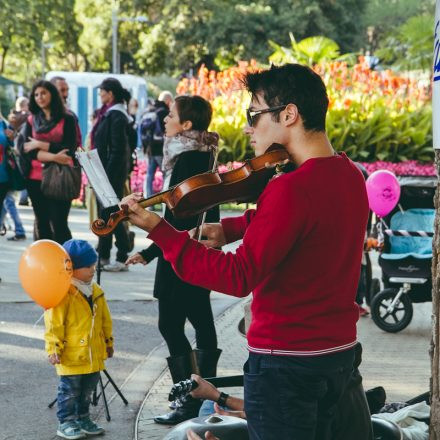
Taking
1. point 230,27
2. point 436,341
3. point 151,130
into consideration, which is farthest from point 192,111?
point 230,27

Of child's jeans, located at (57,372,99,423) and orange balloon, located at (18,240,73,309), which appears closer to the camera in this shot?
orange balloon, located at (18,240,73,309)

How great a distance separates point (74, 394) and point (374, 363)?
267 cm

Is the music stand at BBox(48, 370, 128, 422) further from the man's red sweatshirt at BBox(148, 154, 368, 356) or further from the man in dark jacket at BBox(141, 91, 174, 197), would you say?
the man in dark jacket at BBox(141, 91, 174, 197)

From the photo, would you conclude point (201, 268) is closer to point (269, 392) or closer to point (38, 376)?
point (269, 392)

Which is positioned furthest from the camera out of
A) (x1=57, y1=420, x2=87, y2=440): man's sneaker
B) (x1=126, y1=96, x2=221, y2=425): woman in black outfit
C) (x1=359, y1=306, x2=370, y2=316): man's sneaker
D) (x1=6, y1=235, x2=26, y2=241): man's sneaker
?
(x1=6, y1=235, x2=26, y2=241): man's sneaker

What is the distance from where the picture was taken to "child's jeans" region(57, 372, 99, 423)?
5117mm

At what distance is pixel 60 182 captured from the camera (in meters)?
9.18

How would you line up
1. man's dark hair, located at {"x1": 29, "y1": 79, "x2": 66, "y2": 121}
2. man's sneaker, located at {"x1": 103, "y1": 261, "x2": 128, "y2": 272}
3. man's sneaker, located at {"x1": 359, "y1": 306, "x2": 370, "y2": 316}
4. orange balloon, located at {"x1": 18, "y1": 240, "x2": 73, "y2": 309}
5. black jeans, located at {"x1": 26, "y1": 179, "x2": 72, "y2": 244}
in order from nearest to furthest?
orange balloon, located at {"x1": 18, "y1": 240, "x2": 73, "y2": 309}
man's sneaker, located at {"x1": 359, "y1": 306, "x2": 370, "y2": 316}
man's dark hair, located at {"x1": 29, "y1": 79, "x2": 66, "y2": 121}
black jeans, located at {"x1": 26, "y1": 179, "x2": 72, "y2": 244}
man's sneaker, located at {"x1": 103, "y1": 261, "x2": 128, "y2": 272}

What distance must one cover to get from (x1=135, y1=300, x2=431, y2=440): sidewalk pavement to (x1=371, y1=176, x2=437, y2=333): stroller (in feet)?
0.59

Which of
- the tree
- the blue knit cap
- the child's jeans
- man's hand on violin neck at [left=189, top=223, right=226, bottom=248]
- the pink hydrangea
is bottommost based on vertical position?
the child's jeans

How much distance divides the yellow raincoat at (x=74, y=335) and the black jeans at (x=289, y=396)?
2.33 m

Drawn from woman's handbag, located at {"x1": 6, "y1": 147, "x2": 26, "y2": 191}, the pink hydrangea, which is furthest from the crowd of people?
the pink hydrangea

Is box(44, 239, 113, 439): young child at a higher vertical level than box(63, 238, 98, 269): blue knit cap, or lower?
lower

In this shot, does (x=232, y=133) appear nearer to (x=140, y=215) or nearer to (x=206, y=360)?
(x=206, y=360)
